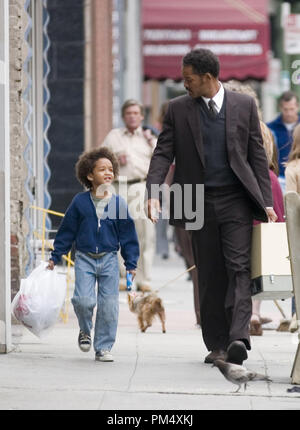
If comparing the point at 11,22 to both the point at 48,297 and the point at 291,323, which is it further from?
the point at 291,323

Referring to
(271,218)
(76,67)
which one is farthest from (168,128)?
(76,67)

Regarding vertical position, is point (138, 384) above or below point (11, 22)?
below

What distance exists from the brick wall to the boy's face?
1.15 m

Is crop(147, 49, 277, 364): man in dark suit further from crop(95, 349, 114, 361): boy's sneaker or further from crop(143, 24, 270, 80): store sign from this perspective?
crop(143, 24, 270, 80): store sign

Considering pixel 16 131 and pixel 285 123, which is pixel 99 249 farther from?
pixel 285 123

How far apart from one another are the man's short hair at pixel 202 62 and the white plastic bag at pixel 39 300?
181 centimetres

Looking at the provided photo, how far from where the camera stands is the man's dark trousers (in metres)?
8.55

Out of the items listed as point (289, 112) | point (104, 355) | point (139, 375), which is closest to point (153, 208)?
point (139, 375)

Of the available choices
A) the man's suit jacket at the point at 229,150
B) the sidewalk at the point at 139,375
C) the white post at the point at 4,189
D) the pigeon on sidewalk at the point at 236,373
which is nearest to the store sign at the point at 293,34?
the sidewalk at the point at 139,375

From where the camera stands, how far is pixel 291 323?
37.3 feet

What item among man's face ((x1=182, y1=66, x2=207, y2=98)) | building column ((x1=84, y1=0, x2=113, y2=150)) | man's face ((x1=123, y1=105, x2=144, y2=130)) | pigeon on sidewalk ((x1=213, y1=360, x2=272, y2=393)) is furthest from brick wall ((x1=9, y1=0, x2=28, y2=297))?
building column ((x1=84, y1=0, x2=113, y2=150))

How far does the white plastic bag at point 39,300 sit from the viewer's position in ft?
30.6

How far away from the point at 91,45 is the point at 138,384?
8.22m

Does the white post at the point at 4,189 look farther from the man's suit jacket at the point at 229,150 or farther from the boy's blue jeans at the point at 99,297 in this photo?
the man's suit jacket at the point at 229,150
